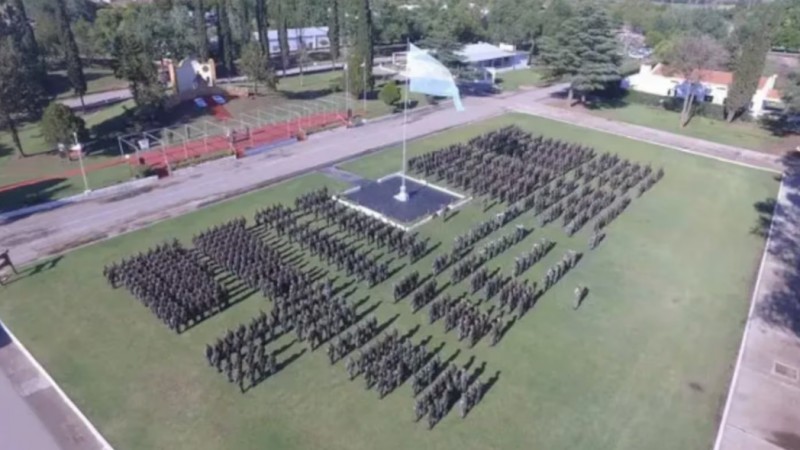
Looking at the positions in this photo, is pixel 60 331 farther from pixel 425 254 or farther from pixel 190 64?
pixel 190 64

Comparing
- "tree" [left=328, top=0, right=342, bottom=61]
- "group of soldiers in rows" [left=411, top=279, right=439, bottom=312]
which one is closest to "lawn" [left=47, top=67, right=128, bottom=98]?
"tree" [left=328, top=0, right=342, bottom=61]

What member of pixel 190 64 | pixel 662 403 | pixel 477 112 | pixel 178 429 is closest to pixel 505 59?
pixel 477 112

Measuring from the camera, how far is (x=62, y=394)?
672 inches

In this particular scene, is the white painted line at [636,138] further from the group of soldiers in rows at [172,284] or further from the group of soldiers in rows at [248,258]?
the group of soldiers in rows at [172,284]

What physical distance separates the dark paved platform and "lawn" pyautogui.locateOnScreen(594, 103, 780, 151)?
87.6 feet

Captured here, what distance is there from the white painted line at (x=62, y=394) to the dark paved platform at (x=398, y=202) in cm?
1671

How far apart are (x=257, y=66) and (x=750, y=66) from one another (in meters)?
43.3

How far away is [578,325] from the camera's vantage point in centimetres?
2108

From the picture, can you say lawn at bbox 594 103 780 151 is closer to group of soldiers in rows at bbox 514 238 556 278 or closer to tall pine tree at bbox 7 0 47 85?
group of soldiers in rows at bbox 514 238 556 278

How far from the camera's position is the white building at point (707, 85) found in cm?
5188

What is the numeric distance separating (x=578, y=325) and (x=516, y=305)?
2.46m

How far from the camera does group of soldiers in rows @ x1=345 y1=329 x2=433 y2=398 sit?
1736 centimetres

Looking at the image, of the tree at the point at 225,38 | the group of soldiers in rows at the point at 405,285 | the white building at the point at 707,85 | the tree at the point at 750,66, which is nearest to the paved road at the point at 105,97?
the tree at the point at 225,38

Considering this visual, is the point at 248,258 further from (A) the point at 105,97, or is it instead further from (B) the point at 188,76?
(A) the point at 105,97
